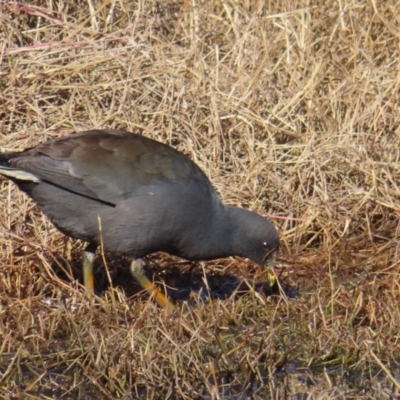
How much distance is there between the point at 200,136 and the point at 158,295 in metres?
1.71

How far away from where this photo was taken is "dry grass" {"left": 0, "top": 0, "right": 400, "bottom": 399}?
5.09 metres

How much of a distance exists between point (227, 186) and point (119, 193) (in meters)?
1.40

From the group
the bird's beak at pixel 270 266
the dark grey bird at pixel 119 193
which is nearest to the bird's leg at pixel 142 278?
the dark grey bird at pixel 119 193

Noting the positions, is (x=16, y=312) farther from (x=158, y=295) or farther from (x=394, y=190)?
(x=394, y=190)

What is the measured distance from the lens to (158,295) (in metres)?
6.00

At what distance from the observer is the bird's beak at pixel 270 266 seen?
629 centimetres

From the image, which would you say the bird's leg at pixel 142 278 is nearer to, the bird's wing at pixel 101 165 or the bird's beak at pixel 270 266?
the bird's wing at pixel 101 165

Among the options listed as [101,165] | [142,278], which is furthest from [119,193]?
[142,278]

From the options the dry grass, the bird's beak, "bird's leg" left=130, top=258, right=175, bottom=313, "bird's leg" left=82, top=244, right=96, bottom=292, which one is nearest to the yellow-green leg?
"bird's leg" left=82, top=244, right=96, bottom=292

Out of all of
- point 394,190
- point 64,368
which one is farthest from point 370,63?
point 64,368

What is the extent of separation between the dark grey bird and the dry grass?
31cm

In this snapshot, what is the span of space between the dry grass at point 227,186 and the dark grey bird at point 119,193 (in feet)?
1.03

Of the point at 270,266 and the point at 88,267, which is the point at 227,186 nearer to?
the point at 270,266

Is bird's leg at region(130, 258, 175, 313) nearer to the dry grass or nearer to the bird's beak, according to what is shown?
the dry grass
